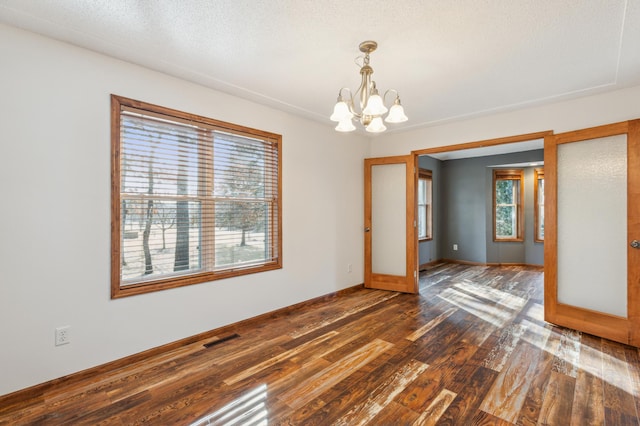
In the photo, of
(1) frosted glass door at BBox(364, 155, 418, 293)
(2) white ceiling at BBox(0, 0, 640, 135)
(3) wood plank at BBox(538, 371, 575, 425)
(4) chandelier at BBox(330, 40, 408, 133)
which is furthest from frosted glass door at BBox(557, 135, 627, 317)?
(4) chandelier at BBox(330, 40, 408, 133)

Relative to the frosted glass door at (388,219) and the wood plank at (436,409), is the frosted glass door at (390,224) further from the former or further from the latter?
the wood plank at (436,409)

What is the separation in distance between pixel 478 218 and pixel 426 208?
122 centimetres

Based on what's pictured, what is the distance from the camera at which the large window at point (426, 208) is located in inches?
273

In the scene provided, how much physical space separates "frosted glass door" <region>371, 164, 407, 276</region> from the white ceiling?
5.81 ft

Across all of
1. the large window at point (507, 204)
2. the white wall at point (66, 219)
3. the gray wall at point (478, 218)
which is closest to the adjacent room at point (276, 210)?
the white wall at point (66, 219)

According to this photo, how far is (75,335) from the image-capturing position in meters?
2.32

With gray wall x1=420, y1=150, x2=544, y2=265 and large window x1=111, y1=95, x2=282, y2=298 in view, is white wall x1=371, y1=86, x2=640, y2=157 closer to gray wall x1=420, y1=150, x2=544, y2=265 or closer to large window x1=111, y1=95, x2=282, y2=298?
large window x1=111, y1=95, x2=282, y2=298

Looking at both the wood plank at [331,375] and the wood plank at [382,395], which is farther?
the wood plank at [331,375]

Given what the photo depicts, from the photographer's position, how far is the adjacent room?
6.64ft

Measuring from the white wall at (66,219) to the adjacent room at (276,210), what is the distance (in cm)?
1

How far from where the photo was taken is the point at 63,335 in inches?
89.4

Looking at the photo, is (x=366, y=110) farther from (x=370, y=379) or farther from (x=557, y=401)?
(x=557, y=401)

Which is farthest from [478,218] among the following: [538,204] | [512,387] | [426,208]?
[512,387]

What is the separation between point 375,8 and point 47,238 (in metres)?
2.75
